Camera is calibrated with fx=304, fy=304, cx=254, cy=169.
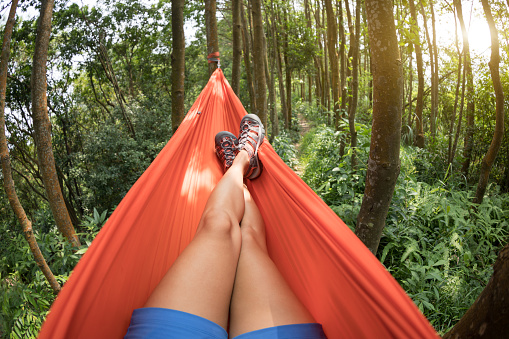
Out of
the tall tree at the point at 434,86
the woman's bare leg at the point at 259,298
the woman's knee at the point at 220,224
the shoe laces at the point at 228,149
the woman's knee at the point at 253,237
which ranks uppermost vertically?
the tall tree at the point at 434,86

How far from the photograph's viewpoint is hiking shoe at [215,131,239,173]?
163 centimetres

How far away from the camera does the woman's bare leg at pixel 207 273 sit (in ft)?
2.64

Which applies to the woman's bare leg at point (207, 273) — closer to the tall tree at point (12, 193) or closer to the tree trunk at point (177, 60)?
the tall tree at point (12, 193)

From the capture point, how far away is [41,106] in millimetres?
2416

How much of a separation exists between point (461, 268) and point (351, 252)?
1.37 metres

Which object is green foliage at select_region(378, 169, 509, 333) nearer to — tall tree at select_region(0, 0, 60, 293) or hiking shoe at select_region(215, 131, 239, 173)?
hiking shoe at select_region(215, 131, 239, 173)

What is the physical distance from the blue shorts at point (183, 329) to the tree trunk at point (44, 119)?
2.05 m

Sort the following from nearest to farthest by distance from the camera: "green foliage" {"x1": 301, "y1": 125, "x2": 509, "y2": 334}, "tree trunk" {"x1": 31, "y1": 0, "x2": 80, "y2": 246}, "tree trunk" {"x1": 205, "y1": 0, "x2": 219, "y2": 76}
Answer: "green foliage" {"x1": 301, "y1": 125, "x2": 509, "y2": 334}
"tree trunk" {"x1": 31, "y1": 0, "x2": 80, "y2": 246}
"tree trunk" {"x1": 205, "y1": 0, "x2": 219, "y2": 76}

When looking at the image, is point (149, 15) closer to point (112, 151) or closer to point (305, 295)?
point (112, 151)

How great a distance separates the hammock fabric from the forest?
19 centimetres

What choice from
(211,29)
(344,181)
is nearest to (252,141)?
(344,181)


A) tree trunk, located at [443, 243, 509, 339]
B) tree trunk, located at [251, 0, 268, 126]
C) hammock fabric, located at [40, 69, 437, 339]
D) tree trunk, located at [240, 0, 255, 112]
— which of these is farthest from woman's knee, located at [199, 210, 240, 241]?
tree trunk, located at [240, 0, 255, 112]

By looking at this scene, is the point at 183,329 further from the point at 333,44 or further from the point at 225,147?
the point at 333,44

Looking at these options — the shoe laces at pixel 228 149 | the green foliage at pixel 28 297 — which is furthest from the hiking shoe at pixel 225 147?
the green foliage at pixel 28 297
